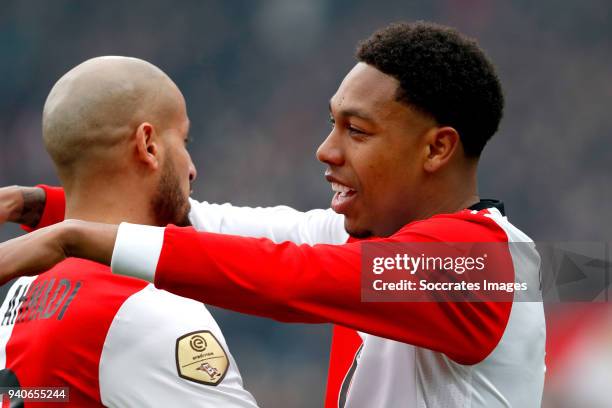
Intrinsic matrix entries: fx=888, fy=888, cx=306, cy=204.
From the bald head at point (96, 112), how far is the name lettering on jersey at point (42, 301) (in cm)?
39

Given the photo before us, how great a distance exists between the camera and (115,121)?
275cm

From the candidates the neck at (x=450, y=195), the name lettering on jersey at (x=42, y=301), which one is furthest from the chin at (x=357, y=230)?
the name lettering on jersey at (x=42, y=301)

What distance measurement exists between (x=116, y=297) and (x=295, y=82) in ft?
20.4

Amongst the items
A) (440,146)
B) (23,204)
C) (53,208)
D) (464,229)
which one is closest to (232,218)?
(53,208)

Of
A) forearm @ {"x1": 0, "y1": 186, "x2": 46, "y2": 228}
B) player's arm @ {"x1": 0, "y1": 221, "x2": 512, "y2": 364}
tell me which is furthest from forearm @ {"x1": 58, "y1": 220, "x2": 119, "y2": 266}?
forearm @ {"x1": 0, "y1": 186, "x2": 46, "y2": 228}

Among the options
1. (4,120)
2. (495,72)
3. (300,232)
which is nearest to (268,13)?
(4,120)

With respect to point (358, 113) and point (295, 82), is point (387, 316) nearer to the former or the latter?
point (358, 113)

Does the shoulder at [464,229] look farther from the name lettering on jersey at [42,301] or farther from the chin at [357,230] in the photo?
the name lettering on jersey at [42,301]

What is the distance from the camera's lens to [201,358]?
96.2 inches

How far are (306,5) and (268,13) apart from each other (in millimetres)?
377

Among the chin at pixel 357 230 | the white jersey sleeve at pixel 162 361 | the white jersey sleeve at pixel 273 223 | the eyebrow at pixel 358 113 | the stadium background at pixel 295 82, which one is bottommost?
the white jersey sleeve at pixel 162 361

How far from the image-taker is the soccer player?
2078 mm

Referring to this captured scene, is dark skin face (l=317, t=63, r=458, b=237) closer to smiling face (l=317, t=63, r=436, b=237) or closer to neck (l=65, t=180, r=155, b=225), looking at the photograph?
smiling face (l=317, t=63, r=436, b=237)

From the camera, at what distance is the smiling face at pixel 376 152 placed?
2762 mm
